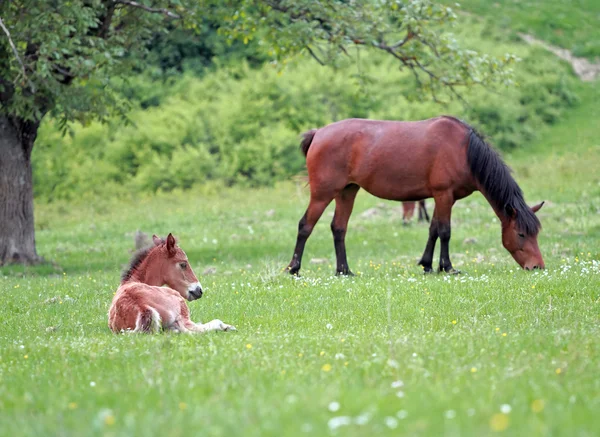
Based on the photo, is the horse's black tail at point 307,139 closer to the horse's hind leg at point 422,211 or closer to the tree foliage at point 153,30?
the tree foliage at point 153,30

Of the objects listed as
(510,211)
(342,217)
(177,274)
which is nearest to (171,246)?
(177,274)

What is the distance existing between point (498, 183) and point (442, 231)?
1152 mm

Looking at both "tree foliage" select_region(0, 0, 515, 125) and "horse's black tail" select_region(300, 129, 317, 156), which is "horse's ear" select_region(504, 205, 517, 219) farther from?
"tree foliage" select_region(0, 0, 515, 125)

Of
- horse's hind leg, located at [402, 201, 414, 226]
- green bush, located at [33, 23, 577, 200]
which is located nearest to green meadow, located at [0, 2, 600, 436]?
horse's hind leg, located at [402, 201, 414, 226]

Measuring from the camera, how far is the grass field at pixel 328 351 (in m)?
4.92

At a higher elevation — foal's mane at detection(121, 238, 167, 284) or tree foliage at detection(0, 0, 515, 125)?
tree foliage at detection(0, 0, 515, 125)

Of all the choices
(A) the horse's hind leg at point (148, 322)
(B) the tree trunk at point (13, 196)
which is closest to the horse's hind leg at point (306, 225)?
(A) the horse's hind leg at point (148, 322)

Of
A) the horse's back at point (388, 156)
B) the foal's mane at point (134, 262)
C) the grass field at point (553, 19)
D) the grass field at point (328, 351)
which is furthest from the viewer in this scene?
the grass field at point (553, 19)

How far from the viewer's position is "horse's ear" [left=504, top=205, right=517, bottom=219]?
13.3 m

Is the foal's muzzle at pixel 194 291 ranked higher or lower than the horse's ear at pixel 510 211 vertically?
higher

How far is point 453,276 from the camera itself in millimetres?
12586

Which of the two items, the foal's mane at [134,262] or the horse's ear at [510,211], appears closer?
the foal's mane at [134,262]

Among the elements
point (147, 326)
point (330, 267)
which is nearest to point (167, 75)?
point (330, 267)

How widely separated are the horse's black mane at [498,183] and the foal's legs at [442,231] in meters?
0.61
